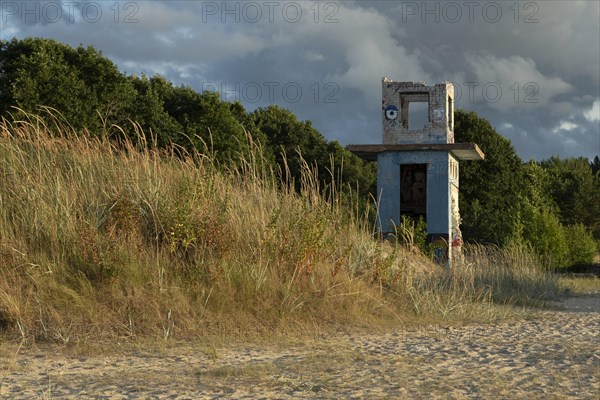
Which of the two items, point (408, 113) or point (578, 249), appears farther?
point (578, 249)

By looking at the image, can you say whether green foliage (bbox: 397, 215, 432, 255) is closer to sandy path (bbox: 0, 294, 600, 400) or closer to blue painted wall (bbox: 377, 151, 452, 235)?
blue painted wall (bbox: 377, 151, 452, 235)

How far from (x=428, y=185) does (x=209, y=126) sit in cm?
1179

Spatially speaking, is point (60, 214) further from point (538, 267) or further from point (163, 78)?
point (163, 78)

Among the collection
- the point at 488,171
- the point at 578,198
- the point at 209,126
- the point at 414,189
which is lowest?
the point at 414,189

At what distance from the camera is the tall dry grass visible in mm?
6703

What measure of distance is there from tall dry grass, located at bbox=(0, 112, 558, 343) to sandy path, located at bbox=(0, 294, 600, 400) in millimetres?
709

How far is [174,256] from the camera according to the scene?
24.7ft

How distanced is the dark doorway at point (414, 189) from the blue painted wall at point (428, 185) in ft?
3.58

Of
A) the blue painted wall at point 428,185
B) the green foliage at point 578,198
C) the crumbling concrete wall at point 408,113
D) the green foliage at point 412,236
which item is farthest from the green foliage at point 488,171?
the green foliage at point 412,236

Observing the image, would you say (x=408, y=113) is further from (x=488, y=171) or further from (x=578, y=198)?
(x=578, y=198)

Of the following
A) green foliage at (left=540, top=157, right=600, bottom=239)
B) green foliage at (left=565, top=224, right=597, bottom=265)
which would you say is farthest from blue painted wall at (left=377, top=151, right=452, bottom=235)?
green foliage at (left=540, top=157, right=600, bottom=239)

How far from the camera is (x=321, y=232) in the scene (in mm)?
8000

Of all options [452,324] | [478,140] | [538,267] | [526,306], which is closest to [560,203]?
[478,140]

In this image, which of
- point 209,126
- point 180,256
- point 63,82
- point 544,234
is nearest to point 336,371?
point 180,256
